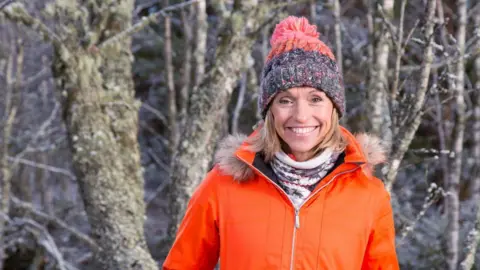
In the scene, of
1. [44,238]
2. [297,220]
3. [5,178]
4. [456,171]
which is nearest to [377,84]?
[456,171]

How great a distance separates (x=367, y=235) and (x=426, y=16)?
1.21m

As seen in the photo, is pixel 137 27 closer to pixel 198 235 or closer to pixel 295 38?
pixel 295 38

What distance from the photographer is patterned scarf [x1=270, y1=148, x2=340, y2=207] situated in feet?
6.99

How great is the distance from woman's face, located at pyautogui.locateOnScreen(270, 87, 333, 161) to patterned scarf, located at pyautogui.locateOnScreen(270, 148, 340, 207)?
0.18 ft

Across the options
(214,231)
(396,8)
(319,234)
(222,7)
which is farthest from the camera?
(396,8)

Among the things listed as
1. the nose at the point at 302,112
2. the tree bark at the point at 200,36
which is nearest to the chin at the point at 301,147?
the nose at the point at 302,112

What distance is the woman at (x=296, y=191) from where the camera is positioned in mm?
2092

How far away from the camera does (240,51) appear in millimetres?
3746

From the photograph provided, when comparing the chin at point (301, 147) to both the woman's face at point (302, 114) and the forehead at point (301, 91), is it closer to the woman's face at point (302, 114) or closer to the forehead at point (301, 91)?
the woman's face at point (302, 114)

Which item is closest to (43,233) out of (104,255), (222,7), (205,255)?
(104,255)

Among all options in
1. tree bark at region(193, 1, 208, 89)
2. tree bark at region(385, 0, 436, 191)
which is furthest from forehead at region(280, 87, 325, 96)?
tree bark at region(193, 1, 208, 89)

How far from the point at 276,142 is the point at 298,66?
31 cm

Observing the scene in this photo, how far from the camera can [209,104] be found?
12.6 feet

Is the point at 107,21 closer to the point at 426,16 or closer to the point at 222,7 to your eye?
the point at 222,7
